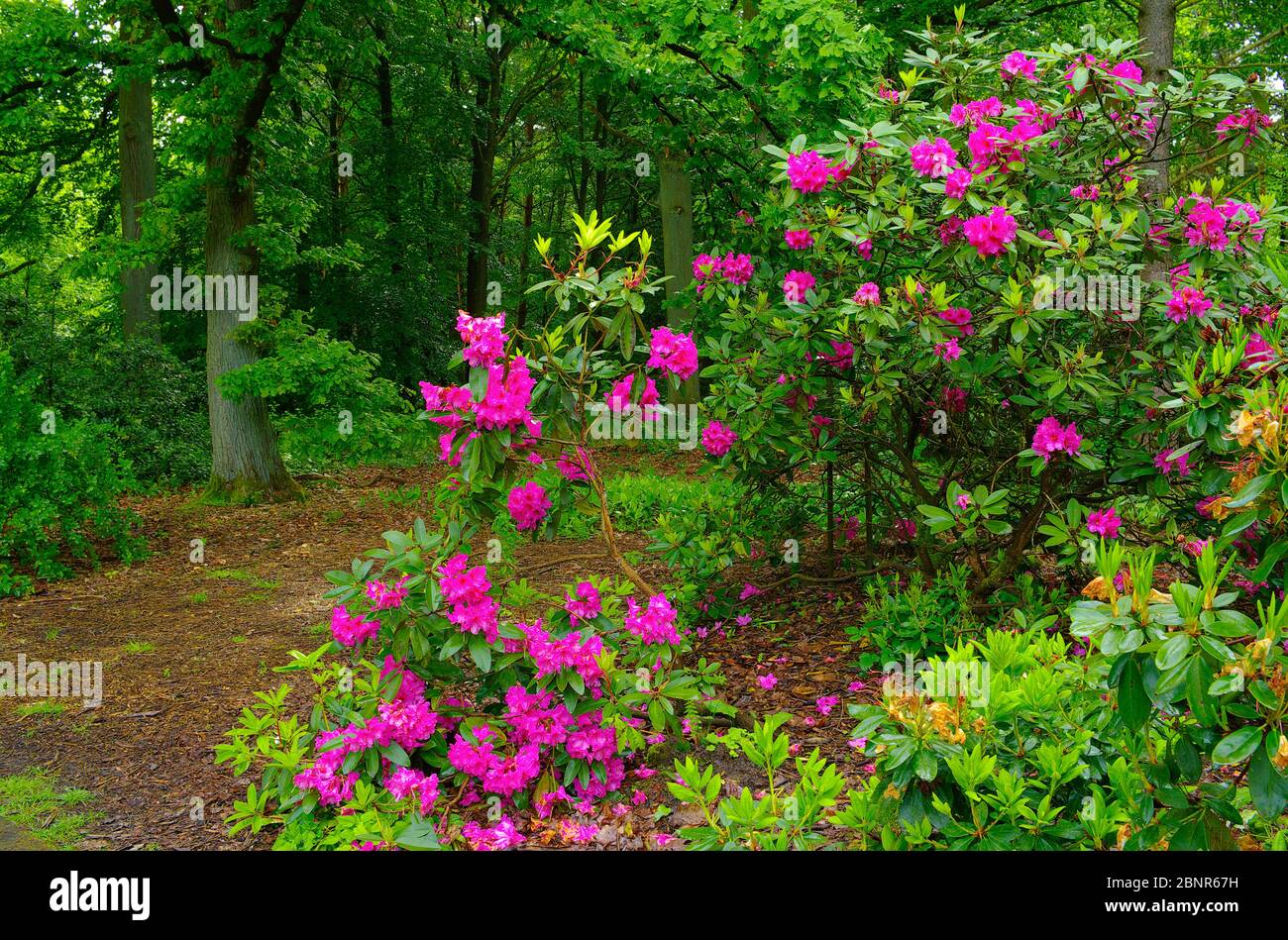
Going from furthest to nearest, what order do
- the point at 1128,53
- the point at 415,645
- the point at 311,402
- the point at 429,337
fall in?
the point at 429,337, the point at 311,402, the point at 1128,53, the point at 415,645

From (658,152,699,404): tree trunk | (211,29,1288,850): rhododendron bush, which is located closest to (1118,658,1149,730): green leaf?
(211,29,1288,850): rhododendron bush

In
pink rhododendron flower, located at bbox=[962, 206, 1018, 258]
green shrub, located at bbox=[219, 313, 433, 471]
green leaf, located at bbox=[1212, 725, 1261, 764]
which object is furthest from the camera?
green shrub, located at bbox=[219, 313, 433, 471]

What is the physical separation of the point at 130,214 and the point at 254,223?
345cm

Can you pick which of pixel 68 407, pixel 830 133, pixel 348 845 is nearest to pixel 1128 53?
pixel 830 133

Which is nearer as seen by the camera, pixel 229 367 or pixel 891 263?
pixel 891 263

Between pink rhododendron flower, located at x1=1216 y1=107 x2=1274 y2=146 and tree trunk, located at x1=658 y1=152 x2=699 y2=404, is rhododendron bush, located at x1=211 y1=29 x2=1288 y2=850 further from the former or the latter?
tree trunk, located at x1=658 y1=152 x2=699 y2=404

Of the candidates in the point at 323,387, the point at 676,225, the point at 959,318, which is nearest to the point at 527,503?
the point at 959,318

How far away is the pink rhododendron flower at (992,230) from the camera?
382cm

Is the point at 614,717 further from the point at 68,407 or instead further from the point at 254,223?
the point at 68,407

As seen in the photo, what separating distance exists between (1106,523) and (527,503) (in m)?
2.31

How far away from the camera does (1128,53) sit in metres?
4.42

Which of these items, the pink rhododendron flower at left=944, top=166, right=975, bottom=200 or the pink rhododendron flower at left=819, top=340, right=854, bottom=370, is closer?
the pink rhododendron flower at left=944, top=166, right=975, bottom=200

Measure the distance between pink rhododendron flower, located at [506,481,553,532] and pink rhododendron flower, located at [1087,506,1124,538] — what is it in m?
2.21

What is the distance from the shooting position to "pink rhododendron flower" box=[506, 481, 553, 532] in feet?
12.0
